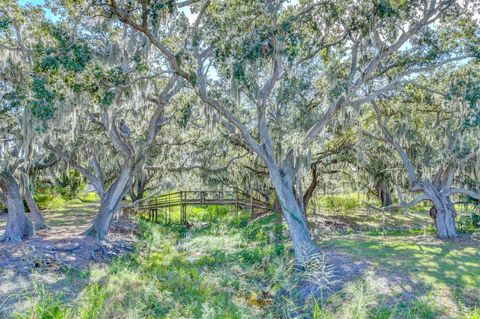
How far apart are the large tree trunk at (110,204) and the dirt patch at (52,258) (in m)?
0.39

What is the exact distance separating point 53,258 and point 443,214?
10148 mm

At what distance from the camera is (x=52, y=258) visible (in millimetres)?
7664

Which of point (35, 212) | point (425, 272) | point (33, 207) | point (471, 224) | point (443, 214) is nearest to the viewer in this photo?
point (425, 272)

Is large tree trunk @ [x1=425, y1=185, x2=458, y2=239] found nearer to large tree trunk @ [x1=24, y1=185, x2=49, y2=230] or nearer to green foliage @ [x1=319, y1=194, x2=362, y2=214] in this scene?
green foliage @ [x1=319, y1=194, x2=362, y2=214]

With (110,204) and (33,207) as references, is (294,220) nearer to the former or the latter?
(110,204)

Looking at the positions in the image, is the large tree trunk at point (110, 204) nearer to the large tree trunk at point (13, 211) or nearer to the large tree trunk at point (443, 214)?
the large tree trunk at point (13, 211)

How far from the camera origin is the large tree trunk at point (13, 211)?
8.91m

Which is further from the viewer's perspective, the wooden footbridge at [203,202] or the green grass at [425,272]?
the wooden footbridge at [203,202]

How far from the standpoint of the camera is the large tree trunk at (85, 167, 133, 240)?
1020 cm

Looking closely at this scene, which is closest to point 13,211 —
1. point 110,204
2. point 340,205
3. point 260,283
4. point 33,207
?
point 33,207

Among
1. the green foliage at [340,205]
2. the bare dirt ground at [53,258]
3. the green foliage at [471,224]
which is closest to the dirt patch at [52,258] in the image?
the bare dirt ground at [53,258]

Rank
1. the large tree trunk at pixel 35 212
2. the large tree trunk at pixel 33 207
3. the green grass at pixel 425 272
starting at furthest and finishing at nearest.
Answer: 1. the large tree trunk at pixel 35 212
2. the large tree trunk at pixel 33 207
3. the green grass at pixel 425 272

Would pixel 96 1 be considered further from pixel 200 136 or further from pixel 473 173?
pixel 473 173

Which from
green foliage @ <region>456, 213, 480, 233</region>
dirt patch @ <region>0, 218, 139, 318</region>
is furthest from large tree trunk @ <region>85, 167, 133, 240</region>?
green foliage @ <region>456, 213, 480, 233</region>
